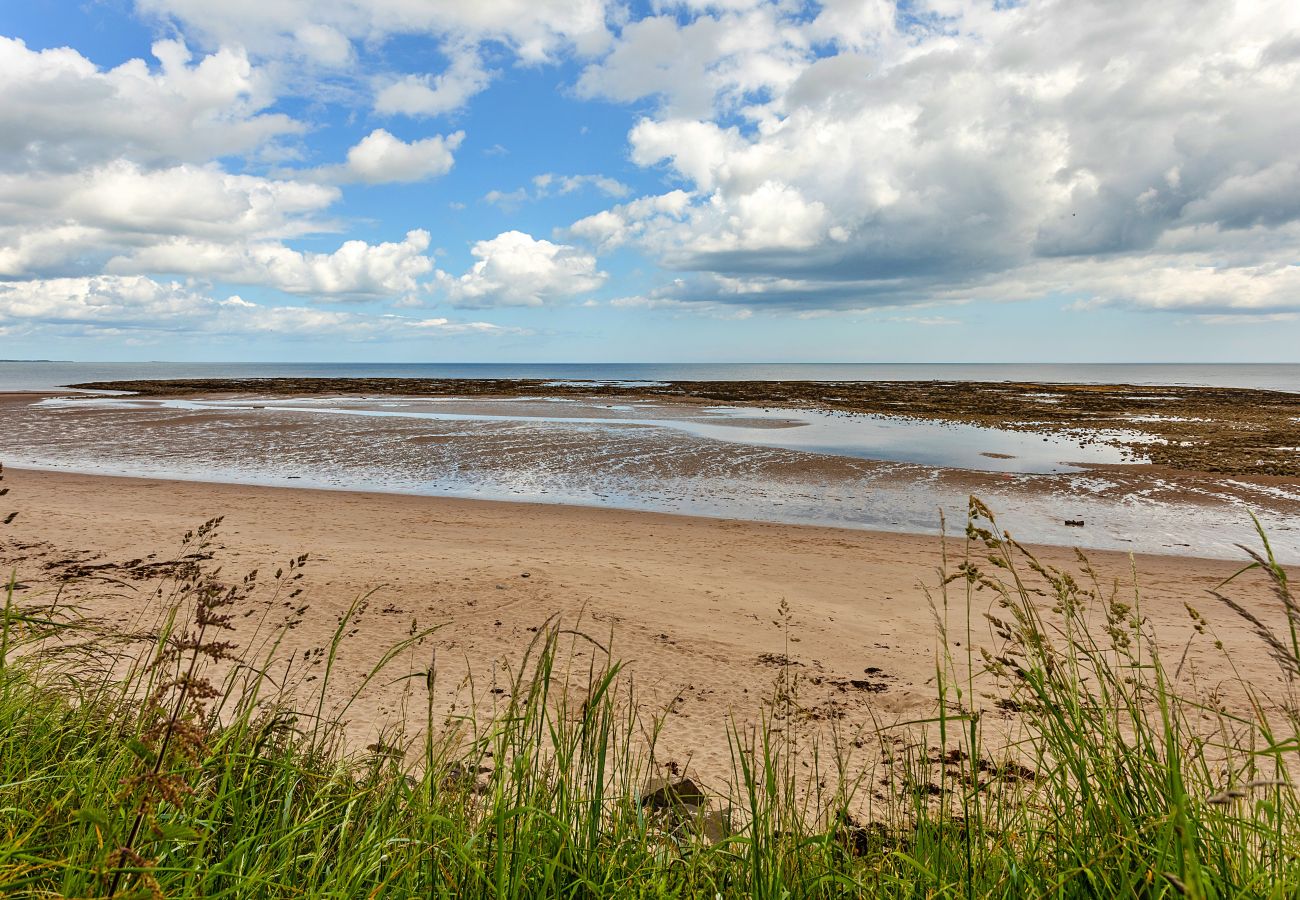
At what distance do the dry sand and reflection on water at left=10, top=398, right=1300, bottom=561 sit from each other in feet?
6.92

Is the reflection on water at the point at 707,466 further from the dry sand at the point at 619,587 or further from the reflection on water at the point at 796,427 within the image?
the dry sand at the point at 619,587

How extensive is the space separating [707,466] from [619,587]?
42.8ft

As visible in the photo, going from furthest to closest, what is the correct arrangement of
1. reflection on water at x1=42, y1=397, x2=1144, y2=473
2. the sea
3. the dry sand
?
reflection on water at x1=42, y1=397, x2=1144, y2=473, the sea, the dry sand

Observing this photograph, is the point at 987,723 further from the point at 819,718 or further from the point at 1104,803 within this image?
the point at 1104,803

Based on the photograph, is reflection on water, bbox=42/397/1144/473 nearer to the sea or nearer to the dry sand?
the sea

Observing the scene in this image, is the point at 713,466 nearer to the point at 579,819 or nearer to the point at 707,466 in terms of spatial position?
the point at 707,466

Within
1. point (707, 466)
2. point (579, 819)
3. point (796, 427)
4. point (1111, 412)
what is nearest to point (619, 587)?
point (579, 819)

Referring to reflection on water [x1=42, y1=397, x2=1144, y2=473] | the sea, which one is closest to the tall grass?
the sea

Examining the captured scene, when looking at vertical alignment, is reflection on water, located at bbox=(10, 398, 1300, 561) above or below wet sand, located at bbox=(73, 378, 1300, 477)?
below

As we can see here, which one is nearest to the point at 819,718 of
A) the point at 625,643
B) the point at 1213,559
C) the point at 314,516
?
the point at 625,643

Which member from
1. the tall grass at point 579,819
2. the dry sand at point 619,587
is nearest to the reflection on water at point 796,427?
the dry sand at point 619,587

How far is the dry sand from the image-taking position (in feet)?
23.3

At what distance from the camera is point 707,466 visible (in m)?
Answer: 23.2

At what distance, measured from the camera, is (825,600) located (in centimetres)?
1016
